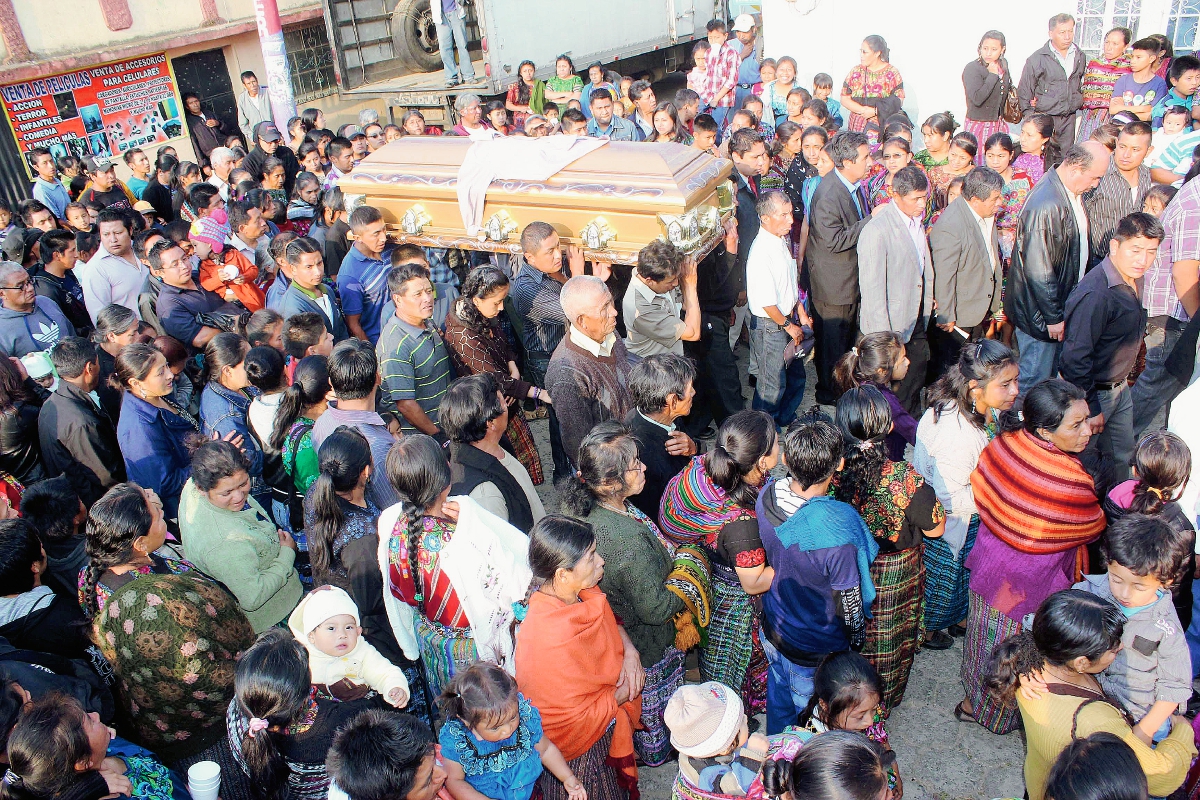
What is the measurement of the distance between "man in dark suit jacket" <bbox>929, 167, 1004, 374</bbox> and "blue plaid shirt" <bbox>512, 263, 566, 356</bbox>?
2.06m

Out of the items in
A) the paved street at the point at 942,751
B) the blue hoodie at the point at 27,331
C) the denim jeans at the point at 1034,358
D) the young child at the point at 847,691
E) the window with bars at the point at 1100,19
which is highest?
the window with bars at the point at 1100,19

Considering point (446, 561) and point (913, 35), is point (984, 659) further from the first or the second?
point (913, 35)

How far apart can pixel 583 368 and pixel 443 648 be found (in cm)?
138

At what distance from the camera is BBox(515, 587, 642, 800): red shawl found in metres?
2.31

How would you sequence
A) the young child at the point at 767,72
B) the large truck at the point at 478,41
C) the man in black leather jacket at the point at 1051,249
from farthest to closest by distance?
the large truck at the point at 478,41
the young child at the point at 767,72
the man in black leather jacket at the point at 1051,249

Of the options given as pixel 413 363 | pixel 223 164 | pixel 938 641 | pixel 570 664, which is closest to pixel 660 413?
pixel 570 664

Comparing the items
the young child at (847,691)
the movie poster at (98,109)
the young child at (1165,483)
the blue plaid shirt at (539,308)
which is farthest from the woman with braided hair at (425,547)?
the movie poster at (98,109)

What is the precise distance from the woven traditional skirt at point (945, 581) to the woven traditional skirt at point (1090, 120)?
5.56 m

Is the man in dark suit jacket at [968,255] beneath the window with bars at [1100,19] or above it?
beneath

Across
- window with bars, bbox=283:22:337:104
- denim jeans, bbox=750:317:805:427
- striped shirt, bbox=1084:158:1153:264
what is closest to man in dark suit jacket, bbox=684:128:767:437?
denim jeans, bbox=750:317:805:427

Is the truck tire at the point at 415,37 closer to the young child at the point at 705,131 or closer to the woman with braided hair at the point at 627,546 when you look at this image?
the young child at the point at 705,131

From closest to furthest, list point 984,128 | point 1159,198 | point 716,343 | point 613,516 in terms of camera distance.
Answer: point 613,516 < point 1159,198 < point 716,343 < point 984,128

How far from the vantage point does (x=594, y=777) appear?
2.53 metres

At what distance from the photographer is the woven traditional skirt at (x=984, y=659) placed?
2898 mm
